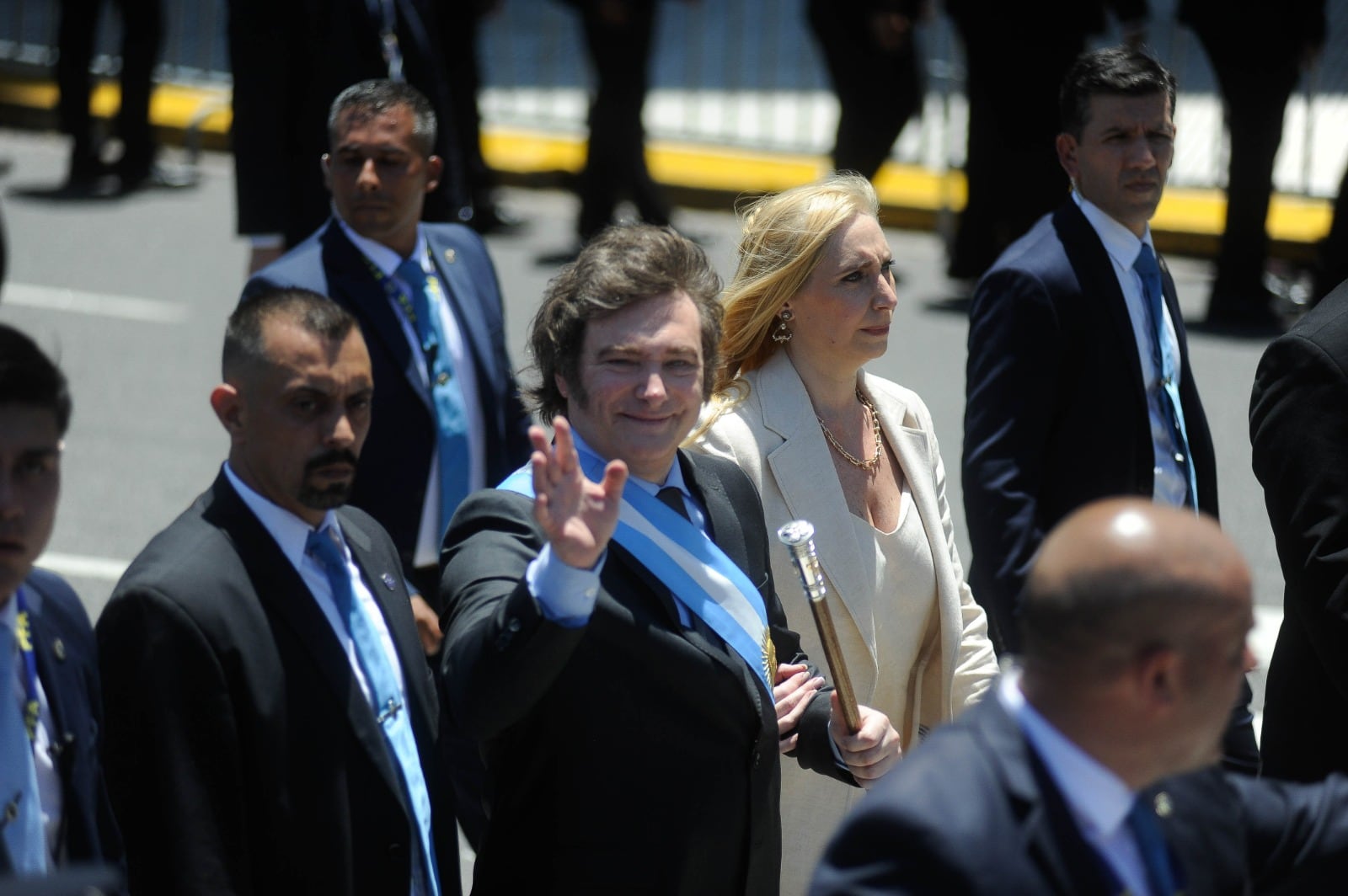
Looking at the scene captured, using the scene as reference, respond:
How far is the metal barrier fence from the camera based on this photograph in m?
12.2

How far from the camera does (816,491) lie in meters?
3.90

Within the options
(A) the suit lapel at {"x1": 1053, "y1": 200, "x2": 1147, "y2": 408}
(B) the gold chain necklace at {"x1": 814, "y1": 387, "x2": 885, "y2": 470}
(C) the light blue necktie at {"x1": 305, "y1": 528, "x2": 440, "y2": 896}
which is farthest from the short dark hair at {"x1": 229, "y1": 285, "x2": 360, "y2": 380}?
(A) the suit lapel at {"x1": 1053, "y1": 200, "x2": 1147, "y2": 408}

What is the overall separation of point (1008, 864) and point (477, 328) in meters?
3.04

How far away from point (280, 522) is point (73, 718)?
1.97 ft

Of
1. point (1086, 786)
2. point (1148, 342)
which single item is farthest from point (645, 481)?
point (1148, 342)

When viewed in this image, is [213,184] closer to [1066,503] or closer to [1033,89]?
[1033,89]

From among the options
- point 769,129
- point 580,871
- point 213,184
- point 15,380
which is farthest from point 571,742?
point 769,129

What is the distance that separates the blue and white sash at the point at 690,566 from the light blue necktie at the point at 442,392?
1.48 m

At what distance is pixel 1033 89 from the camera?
962 cm

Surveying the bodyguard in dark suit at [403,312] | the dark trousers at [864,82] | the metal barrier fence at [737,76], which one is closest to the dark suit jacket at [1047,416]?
the bodyguard in dark suit at [403,312]

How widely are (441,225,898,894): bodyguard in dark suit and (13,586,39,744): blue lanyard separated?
619 millimetres

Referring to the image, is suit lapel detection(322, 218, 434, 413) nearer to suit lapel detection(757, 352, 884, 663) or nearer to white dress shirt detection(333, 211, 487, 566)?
white dress shirt detection(333, 211, 487, 566)

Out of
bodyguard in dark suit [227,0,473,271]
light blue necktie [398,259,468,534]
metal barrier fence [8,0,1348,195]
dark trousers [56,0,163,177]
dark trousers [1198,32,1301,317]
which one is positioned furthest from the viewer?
metal barrier fence [8,0,1348,195]

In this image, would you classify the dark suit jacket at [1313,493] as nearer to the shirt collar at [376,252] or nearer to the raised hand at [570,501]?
the raised hand at [570,501]
